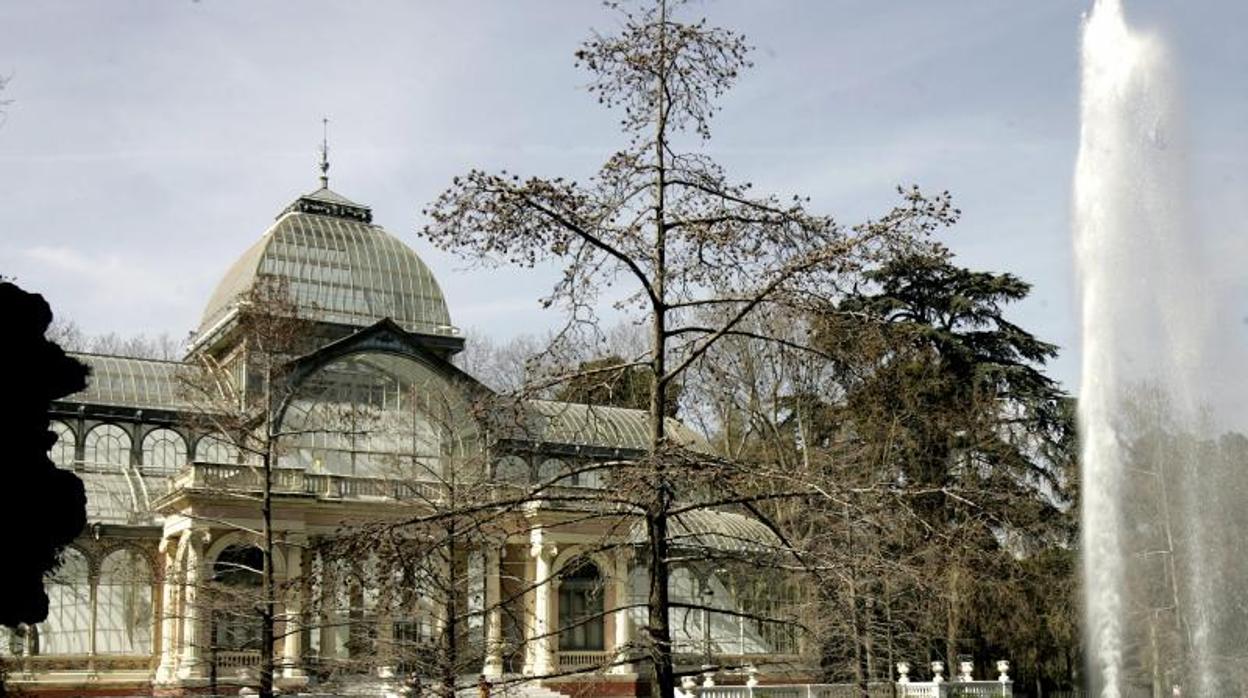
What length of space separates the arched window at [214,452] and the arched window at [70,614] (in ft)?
13.4

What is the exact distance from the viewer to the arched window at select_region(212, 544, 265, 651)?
75.7 feet

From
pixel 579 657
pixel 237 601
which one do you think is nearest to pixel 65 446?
pixel 579 657

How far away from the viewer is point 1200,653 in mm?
21016

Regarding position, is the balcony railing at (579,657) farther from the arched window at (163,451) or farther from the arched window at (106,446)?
the arched window at (106,446)

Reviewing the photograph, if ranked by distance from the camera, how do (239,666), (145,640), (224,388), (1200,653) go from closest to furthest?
(1200,653) < (224,388) < (239,666) < (145,640)

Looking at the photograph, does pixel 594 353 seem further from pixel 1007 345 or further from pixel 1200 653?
pixel 1007 345

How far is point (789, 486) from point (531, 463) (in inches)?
989

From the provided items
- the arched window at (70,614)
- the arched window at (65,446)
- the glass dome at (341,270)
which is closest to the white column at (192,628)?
the arched window at (70,614)

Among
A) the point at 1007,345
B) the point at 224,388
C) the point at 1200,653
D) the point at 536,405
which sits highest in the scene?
the point at 1007,345

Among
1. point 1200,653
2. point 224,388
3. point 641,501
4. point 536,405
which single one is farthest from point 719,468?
point 224,388

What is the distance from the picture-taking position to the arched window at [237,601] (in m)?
23.1

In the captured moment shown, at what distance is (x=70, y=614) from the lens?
32.5 meters

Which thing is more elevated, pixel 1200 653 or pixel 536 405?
pixel 536 405

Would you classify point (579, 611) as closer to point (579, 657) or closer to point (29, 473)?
point (579, 657)
